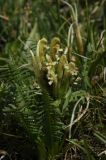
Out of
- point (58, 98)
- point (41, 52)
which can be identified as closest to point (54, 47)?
point (41, 52)

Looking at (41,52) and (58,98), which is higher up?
(41,52)

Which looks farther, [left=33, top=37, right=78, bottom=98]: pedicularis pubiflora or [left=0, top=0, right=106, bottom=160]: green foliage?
[left=33, top=37, right=78, bottom=98]: pedicularis pubiflora

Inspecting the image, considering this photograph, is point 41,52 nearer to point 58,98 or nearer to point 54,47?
point 54,47

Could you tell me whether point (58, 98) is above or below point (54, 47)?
below

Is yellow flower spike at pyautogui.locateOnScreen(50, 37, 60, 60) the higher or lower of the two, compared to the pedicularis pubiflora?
higher

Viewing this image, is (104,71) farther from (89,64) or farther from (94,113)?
(94,113)

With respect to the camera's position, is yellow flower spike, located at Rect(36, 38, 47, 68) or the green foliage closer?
the green foliage

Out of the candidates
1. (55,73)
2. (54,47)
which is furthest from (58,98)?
(54,47)

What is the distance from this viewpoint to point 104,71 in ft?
6.12

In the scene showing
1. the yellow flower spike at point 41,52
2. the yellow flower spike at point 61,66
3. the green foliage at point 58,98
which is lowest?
the green foliage at point 58,98

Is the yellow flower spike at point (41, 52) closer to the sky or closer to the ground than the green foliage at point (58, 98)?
closer to the sky

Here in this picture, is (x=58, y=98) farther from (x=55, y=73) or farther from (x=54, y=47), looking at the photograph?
(x=54, y=47)

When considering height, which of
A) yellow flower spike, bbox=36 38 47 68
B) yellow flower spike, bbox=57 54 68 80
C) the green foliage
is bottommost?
the green foliage

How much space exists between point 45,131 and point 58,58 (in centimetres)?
30
